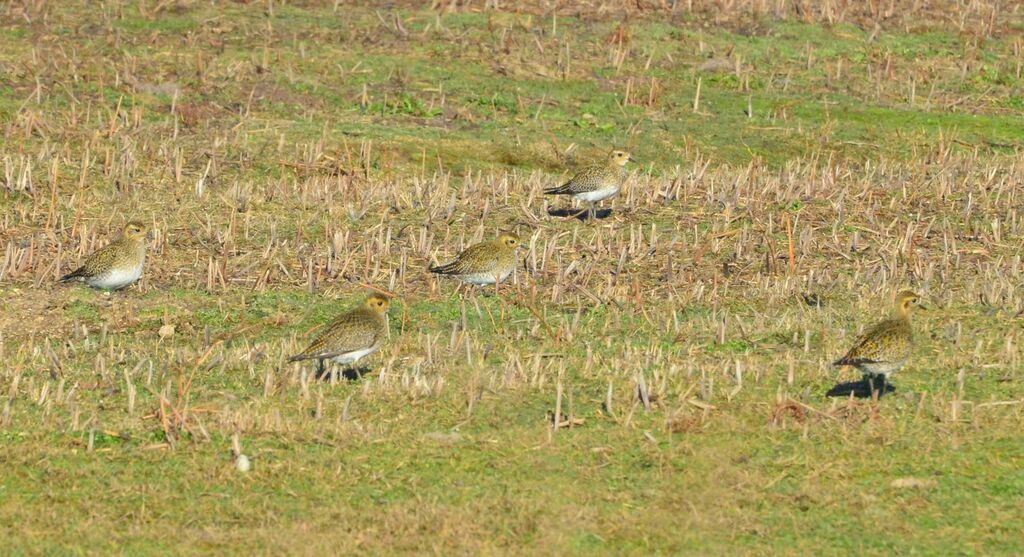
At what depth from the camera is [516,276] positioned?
15.7 meters

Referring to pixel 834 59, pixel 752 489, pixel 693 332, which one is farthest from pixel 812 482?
pixel 834 59

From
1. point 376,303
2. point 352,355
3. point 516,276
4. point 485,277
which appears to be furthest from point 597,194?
point 352,355

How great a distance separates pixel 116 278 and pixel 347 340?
351 cm

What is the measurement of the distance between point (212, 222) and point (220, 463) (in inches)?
291

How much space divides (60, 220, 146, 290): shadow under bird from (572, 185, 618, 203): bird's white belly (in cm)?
507

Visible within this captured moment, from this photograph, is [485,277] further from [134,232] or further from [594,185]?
[134,232]

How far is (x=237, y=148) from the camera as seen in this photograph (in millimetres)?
20594

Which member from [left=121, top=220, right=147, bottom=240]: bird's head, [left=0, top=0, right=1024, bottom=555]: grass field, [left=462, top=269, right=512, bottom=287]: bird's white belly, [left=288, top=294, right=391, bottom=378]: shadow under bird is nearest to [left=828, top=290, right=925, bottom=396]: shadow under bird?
[left=0, top=0, right=1024, bottom=555]: grass field

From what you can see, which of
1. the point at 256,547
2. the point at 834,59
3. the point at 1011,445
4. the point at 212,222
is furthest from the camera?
the point at 834,59

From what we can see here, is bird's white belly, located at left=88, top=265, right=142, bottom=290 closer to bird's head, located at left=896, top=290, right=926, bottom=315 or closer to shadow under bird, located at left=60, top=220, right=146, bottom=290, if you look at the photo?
shadow under bird, located at left=60, top=220, right=146, bottom=290

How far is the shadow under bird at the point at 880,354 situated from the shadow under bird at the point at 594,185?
6052mm

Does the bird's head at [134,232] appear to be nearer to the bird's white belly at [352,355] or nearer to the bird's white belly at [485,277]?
the bird's white belly at [485,277]

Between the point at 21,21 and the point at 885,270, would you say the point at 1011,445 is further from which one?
the point at 21,21

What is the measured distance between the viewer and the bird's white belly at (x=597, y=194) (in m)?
17.7
